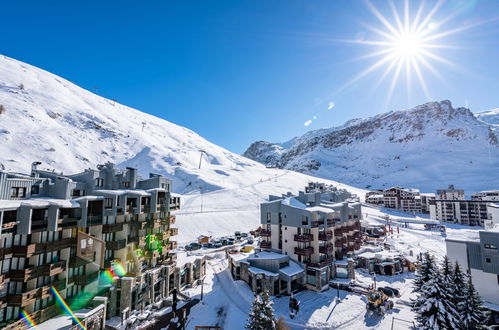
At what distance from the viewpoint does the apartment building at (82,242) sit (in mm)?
18922

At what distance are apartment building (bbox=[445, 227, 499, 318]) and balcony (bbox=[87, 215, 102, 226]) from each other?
140 ft

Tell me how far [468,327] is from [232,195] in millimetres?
88216

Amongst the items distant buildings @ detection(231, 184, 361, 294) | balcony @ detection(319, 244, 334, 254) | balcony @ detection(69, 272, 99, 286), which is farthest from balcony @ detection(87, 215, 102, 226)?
balcony @ detection(319, 244, 334, 254)

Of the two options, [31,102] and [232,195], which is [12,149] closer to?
[31,102]

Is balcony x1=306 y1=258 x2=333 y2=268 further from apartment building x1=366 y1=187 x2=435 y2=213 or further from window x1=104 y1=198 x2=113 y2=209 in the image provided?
apartment building x1=366 y1=187 x2=435 y2=213

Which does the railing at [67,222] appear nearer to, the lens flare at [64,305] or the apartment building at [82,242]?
the apartment building at [82,242]

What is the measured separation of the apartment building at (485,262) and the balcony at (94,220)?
4269 centimetres

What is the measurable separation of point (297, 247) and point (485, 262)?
2284cm

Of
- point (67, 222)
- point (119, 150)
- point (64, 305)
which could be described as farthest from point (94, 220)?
point (119, 150)

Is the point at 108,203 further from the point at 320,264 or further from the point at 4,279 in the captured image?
the point at 320,264

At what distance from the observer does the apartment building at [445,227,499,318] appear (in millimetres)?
28094

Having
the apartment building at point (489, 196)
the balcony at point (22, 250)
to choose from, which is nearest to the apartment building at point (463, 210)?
the apartment building at point (489, 196)

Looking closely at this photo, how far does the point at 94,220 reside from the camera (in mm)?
25906

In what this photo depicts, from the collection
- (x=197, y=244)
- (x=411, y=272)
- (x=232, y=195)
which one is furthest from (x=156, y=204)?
(x=232, y=195)
